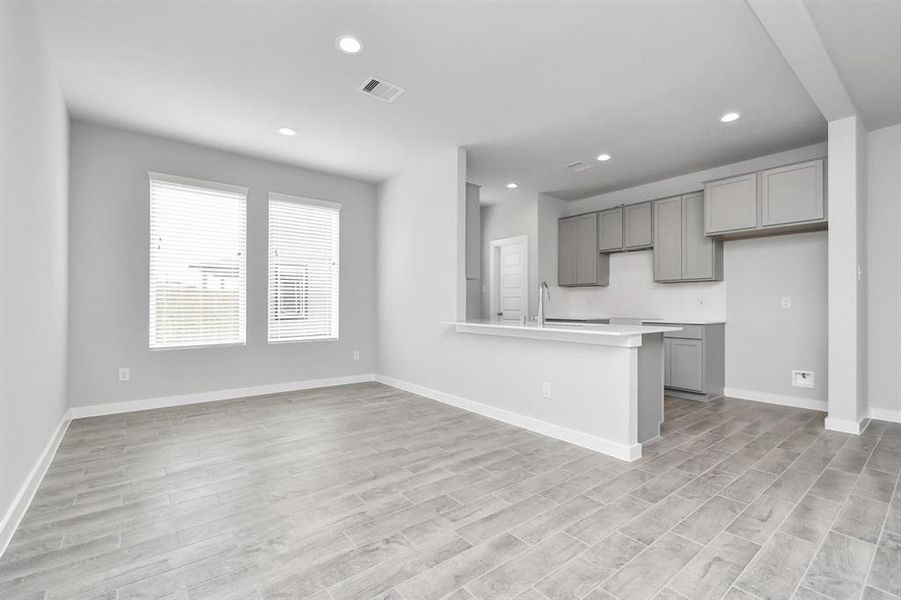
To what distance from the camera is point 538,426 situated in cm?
352

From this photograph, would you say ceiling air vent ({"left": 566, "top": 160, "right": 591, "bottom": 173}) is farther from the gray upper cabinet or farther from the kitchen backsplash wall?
the kitchen backsplash wall

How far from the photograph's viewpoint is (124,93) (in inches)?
131

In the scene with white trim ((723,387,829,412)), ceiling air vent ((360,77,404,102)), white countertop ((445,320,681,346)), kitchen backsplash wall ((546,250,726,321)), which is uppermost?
ceiling air vent ((360,77,404,102))

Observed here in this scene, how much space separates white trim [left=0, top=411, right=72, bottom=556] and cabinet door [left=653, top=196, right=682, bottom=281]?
5915mm

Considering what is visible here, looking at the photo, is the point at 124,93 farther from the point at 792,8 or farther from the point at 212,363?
the point at 792,8

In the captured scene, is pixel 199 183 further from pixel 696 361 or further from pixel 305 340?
pixel 696 361

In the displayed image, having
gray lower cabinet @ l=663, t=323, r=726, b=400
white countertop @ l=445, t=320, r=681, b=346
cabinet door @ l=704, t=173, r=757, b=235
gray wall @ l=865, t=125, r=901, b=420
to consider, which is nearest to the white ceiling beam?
gray wall @ l=865, t=125, r=901, b=420

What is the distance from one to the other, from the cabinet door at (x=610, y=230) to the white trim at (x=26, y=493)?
601 centimetres

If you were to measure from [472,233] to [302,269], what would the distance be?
7.21ft

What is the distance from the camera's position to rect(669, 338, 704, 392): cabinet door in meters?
4.63

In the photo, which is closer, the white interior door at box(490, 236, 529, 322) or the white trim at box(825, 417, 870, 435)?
the white trim at box(825, 417, 870, 435)

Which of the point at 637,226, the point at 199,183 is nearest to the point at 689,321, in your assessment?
the point at 637,226

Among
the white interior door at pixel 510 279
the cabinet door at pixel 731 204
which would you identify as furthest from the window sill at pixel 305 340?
the cabinet door at pixel 731 204

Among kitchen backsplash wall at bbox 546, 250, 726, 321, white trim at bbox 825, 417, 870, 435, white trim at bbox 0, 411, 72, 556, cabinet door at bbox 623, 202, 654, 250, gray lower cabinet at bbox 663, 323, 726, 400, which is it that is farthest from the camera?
cabinet door at bbox 623, 202, 654, 250
